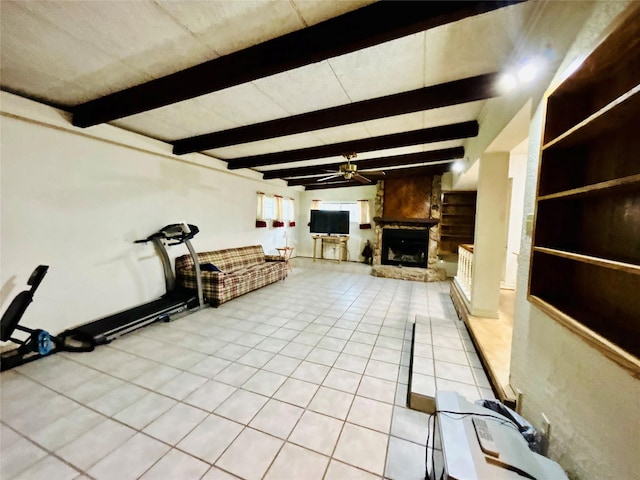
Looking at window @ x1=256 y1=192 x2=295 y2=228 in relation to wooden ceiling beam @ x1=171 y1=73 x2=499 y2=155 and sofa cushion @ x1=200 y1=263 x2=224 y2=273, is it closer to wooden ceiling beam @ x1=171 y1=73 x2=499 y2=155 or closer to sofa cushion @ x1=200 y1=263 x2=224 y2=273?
sofa cushion @ x1=200 y1=263 x2=224 y2=273

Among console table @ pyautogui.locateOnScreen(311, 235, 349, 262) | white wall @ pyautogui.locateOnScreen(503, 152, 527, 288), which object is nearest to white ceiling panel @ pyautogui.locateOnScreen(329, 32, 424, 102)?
white wall @ pyautogui.locateOnScreen(503, 152, 527, 288)

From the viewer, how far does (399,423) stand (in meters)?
1.72

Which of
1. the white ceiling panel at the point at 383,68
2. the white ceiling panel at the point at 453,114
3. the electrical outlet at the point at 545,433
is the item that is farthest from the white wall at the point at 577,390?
the white ceiling panel at the point at 453,114

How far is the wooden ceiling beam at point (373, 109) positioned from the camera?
2219 mm

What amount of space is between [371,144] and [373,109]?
4.57ft

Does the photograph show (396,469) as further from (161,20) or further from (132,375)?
(161,20)

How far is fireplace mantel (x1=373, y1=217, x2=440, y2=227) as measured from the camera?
640cm

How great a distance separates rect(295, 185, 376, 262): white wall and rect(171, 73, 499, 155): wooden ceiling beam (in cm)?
485

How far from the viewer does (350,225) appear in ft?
26.0

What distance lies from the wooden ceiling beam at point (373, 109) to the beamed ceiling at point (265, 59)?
0.01 m

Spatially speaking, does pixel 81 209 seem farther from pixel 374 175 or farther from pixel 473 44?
pixel 374 175

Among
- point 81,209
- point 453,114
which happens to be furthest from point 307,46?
point 81,209

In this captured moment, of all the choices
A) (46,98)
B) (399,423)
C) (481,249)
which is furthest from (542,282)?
(46,98)

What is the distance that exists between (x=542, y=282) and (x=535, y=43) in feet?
4.96
